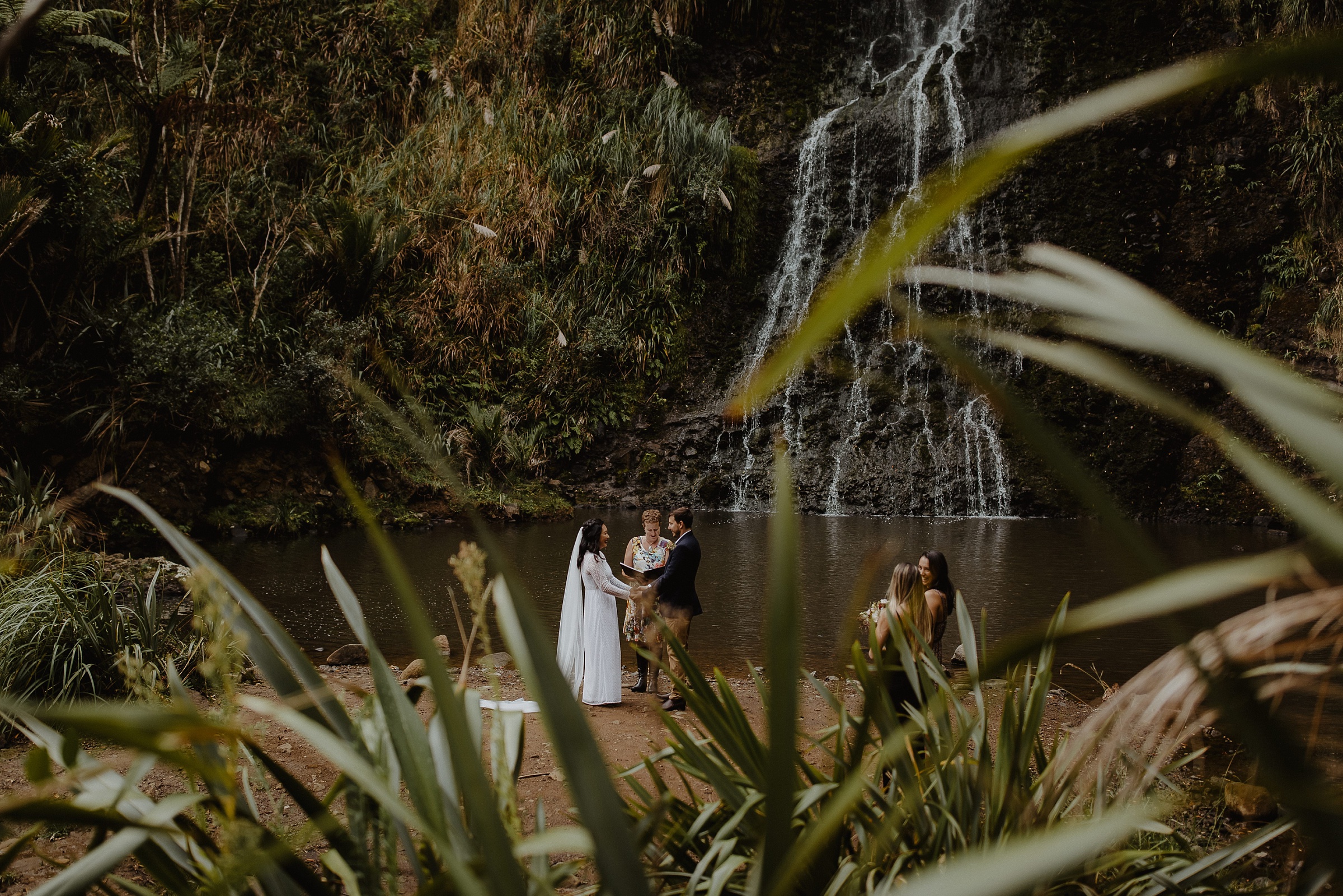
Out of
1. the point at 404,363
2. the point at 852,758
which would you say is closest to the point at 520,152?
the point at 404,363

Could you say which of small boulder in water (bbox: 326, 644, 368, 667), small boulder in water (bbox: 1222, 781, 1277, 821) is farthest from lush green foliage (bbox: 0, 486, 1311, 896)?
small boulder in water (bbox: 326, 644, 368, 667)

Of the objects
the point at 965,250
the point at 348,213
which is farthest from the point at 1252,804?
the point at 965,250

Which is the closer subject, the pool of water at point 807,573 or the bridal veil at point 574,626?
the bridal veil at point 574,626

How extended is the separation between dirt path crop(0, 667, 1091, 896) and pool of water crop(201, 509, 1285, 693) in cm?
85

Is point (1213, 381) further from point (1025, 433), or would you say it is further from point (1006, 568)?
point (1025, 433)

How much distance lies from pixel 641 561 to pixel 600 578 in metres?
0.50

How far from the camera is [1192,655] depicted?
614mm

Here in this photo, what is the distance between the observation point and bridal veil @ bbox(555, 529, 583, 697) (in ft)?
19.6

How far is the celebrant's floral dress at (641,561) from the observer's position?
20.7 ft

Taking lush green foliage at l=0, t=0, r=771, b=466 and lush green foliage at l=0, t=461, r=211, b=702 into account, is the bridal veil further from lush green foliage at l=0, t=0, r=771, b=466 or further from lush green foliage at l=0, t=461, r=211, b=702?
lush green foliage at l=0, t=0, r=771, b=466

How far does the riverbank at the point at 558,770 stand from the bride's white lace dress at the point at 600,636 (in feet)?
0.49

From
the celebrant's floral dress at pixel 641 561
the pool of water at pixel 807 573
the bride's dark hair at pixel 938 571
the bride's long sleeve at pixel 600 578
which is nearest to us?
the bride's dark hair at pixel 938 571

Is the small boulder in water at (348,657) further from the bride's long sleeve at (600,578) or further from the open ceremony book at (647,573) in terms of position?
the open ceremony book at (647,573)

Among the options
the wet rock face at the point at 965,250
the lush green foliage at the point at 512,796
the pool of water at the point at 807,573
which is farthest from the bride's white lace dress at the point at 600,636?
the wet rock face at the point at 965,250
